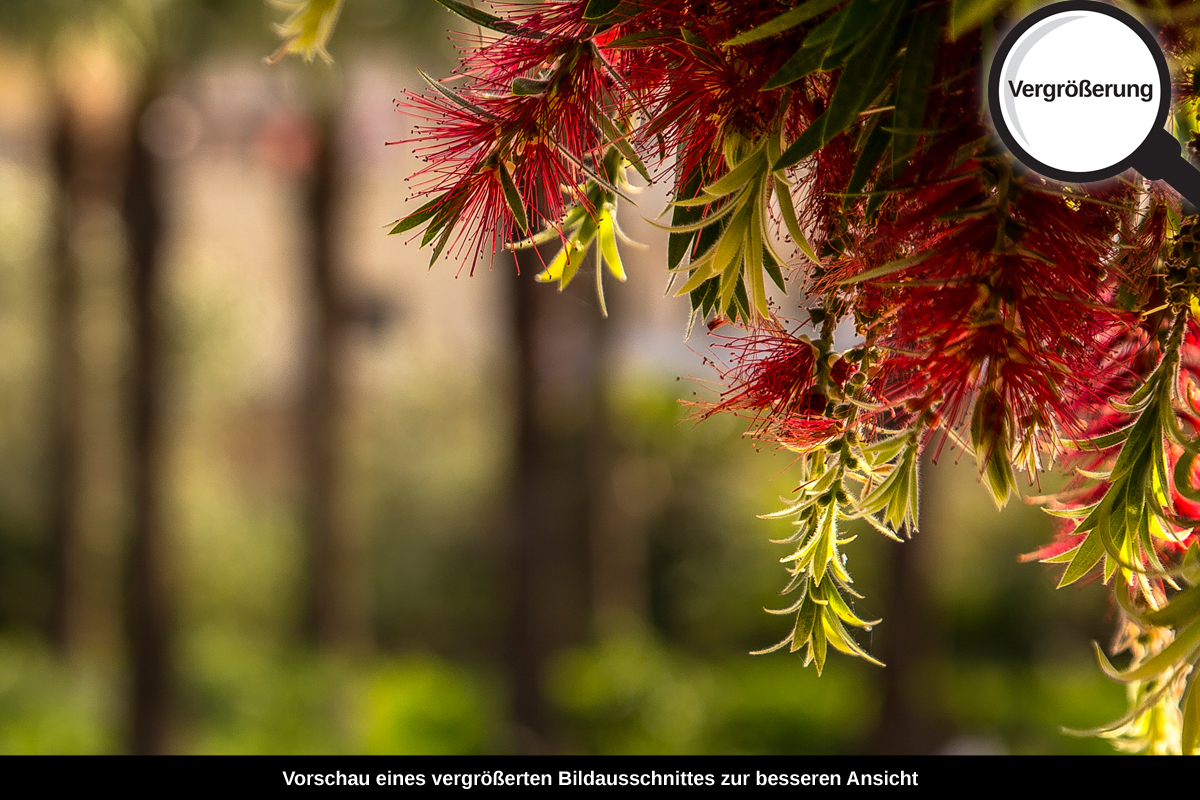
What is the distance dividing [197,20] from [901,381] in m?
4.85

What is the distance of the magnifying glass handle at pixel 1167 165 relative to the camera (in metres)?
0.56

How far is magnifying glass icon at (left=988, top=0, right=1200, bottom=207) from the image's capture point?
1.78 ft

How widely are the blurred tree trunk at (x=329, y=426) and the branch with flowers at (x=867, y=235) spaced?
507 cm

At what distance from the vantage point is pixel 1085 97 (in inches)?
22.1

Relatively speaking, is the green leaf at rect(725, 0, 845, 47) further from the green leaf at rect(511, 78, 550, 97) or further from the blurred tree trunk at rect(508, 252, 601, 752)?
the blurred tree trunk at rect(508, 252, 601, 752)

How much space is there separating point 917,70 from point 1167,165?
6.0 inches

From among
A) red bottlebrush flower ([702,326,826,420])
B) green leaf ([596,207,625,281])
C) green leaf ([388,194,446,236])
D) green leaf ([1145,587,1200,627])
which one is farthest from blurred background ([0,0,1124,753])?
green leaf ([1145,587,1200,627])

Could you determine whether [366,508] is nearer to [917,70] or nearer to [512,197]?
[512,197]

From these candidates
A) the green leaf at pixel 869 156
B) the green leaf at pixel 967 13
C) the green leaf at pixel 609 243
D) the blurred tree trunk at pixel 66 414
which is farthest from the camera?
the blurred tree trunk at pixel 66 414

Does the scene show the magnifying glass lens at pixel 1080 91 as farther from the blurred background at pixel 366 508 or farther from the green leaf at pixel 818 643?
the blurred background at pixel 366 508

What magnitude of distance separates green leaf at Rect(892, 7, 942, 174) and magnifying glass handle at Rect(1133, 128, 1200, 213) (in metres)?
0.13

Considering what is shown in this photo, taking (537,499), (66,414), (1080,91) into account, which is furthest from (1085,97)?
(66,414)

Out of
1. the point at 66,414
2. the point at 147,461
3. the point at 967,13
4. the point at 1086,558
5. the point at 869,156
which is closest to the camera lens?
the point at 967,13

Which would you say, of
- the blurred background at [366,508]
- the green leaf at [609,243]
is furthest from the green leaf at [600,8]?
the blurred background at [366,508]
